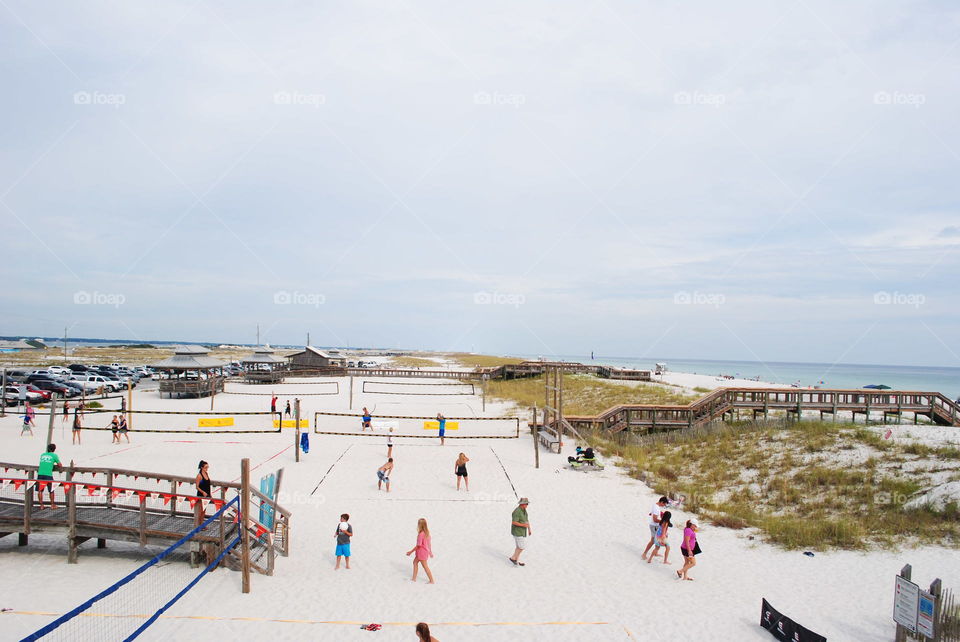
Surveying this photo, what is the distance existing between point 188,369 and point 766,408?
40237mm

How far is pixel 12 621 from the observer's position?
8328 mm

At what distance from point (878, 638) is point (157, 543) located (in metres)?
13.3

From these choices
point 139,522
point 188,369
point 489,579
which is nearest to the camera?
point 489,579

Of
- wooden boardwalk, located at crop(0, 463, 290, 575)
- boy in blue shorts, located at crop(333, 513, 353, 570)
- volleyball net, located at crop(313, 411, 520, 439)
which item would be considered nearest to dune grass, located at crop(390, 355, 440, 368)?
volleyball net, located at crop(313, 411, 520, 439)

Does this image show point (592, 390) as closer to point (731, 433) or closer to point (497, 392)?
point (497, 392)

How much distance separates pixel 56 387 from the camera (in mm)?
39344

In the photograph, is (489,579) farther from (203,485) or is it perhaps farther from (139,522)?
(139,522)

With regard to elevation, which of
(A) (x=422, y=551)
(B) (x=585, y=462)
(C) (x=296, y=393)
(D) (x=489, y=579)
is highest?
(A) (x=422, y=551)

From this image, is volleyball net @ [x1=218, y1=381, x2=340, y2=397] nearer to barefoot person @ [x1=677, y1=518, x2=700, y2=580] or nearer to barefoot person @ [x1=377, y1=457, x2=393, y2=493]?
barefoot person @ [x1=377, y1=457, x2=393, y2=493]

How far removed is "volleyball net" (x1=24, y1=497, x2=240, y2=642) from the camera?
7.80 metres

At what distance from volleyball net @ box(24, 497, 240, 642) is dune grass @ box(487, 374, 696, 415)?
22276 millimetres

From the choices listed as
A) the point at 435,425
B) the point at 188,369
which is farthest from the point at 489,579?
the point at 188,369

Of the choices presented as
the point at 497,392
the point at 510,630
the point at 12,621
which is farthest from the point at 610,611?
the point at 497,392

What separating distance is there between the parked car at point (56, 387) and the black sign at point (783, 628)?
1849 inches
